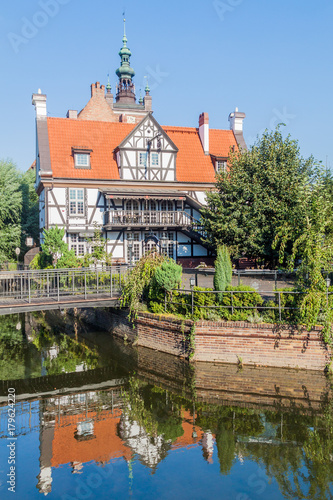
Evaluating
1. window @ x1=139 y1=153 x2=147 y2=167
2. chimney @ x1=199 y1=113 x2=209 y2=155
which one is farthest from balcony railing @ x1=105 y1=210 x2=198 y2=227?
chimney @ x1=199 y1=113 x2=209 y2=155

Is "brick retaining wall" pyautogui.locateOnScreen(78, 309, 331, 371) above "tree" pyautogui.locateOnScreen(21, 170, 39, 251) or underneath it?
underneath

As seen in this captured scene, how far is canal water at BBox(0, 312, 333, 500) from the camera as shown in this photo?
8242 mm

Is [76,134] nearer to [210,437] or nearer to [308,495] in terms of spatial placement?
[210,437]

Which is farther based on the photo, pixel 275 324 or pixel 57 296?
pixel 57 296

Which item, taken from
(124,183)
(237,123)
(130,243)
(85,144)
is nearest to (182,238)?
(130,243)

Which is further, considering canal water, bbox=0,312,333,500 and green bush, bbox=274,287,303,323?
green bush, bbox=274,287,303,323

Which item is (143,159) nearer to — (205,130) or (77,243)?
(205,130)

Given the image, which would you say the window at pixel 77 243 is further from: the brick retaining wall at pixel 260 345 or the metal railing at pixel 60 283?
the brick retaining wall at pixel 260 345

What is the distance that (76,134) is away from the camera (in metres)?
31.3

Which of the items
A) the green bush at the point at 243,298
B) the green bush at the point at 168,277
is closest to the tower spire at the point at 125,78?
the green bush at the point at 168,277

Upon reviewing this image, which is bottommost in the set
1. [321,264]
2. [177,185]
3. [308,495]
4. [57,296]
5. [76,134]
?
[308,495]

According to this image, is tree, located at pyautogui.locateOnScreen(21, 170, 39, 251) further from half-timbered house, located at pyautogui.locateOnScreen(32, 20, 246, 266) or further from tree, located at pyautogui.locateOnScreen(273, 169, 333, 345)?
tree, located at pyautogui.locateOnScreen(273, 169, 333, 345)

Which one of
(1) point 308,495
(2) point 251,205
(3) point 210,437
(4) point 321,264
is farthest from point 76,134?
(1) point 308,495

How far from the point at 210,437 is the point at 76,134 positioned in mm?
25407
